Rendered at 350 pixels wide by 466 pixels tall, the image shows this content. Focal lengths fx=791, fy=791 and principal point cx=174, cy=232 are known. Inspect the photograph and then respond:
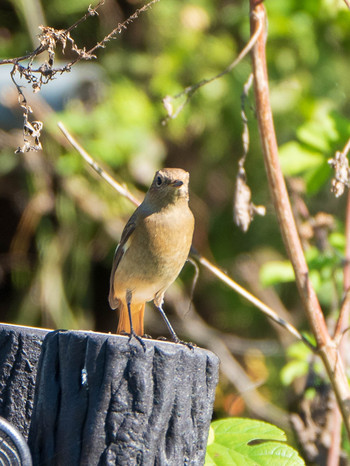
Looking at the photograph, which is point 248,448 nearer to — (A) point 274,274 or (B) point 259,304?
(B) point 259,304

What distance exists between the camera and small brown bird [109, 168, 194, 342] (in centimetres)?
353

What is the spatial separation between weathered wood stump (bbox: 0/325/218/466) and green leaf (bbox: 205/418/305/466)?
1.42ft

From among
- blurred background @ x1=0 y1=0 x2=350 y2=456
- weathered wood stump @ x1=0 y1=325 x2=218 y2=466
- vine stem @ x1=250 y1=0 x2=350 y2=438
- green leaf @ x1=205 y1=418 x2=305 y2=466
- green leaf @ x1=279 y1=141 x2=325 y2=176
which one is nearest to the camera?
weathered wood stump @ x1=0 y1=325 x2=218 y2=466

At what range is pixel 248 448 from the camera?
242 centimetres

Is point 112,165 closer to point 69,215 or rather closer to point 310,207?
point 69,215

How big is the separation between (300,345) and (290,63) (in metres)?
2.63

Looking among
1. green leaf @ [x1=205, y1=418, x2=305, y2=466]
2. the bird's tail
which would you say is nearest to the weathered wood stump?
green leaf @ [x1=205, y1=418, x2=305, y2=466]

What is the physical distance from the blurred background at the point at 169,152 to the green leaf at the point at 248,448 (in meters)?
3.10

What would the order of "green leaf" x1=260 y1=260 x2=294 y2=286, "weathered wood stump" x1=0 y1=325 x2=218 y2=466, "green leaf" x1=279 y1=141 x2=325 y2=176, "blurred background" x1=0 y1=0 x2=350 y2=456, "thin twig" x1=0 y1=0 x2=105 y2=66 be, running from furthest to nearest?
"blurred background" x1=0 y1=0 x2=350 y2=456
"green leaf" x1=260 y1=260 x2=294 y2=286
"green leaf" x1=279 y1=141 x2=325 y2=176
"thin twig" x1=0 y1=0 x2=105 y2=66
"weathered wood stump" x1=0 y1=325 x2=218 y2=466

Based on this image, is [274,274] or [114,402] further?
[274,274]

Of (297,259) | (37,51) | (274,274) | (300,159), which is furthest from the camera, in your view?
(274,274)

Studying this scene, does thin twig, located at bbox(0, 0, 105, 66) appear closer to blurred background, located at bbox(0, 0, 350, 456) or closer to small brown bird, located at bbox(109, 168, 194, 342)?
small brown bird, located at bbox(109, 168, 194, 342)

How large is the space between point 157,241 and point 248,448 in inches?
51.9

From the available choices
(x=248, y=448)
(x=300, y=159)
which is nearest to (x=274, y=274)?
(x=300, y=159)
